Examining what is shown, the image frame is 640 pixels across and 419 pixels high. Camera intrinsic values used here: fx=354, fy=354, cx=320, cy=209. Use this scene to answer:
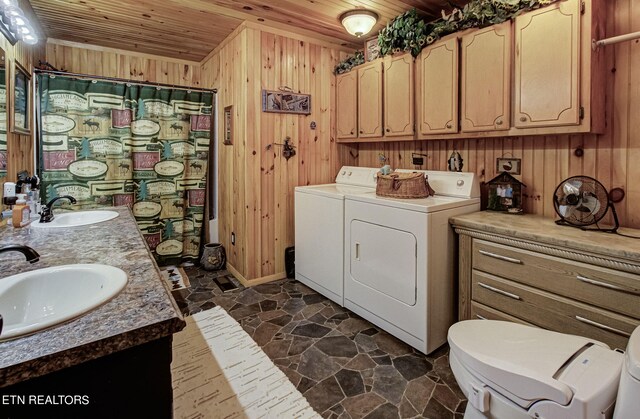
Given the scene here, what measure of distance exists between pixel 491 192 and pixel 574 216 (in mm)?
542

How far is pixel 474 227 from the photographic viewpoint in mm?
2074

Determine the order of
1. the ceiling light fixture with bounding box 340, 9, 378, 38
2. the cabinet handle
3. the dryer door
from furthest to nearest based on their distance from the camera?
the ceiling light fixture with bounding box 340, 9, 378, 38, the dryer door, the cabinet handle

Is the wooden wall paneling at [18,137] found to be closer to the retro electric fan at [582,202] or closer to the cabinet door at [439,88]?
the cabinet door at [439,88]

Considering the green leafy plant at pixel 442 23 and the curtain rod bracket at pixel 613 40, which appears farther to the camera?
the green leafy plant at pixel 442 23

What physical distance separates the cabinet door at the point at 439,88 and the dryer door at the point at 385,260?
0.87 m

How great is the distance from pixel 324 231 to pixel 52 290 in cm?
205

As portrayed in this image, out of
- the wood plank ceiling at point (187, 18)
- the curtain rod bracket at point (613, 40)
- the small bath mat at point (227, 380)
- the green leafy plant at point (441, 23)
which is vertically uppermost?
the wood plank ceiling at point (187, 18)

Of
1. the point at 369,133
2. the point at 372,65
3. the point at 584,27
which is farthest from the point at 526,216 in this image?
the point at 372,65

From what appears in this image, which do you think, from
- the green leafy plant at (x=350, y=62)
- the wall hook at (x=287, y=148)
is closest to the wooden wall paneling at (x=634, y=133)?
the green leafy plant at (x=350, y=62)

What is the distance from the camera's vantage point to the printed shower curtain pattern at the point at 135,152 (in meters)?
3.12

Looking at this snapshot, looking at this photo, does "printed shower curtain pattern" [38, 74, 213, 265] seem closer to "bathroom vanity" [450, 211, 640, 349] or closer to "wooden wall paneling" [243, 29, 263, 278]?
"wooden wall paneling" [243, 29, 263, 278]

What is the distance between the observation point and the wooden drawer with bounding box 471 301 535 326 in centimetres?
194

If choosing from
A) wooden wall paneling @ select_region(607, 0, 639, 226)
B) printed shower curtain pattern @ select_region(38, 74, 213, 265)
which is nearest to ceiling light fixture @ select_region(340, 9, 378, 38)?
wooden wall paneling @ select_region(607, 0, 639, 226)

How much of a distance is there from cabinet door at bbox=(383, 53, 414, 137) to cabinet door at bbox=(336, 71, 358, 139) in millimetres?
412
